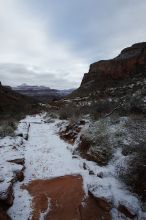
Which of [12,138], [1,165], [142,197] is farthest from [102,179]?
[12,138]

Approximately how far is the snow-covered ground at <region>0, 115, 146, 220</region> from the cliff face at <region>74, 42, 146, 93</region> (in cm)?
3773

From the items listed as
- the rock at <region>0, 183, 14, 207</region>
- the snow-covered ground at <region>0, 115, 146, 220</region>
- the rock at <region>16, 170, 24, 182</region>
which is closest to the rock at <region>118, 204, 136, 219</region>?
the snow-covered ground at <region>0, 115, 146, 220</region>

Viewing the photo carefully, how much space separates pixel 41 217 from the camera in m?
6.36

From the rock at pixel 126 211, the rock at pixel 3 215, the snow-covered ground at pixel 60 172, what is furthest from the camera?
the snow-covered ground at pixel 60 172

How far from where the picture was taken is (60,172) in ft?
31.1

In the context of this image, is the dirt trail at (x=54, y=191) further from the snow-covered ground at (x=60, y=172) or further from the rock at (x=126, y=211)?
the rock at (x=126, y=211)

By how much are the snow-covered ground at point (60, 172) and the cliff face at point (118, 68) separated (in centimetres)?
3773

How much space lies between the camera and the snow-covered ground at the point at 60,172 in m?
6.64

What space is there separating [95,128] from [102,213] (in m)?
6.58

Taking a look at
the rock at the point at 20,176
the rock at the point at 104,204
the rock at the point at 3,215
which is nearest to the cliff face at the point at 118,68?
the rock at the point at 20,176

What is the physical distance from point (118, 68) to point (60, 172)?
49.8 metres

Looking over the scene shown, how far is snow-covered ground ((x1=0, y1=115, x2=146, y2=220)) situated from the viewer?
261 inches

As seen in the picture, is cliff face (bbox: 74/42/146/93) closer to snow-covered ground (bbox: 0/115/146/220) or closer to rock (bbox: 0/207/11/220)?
snow-covered ground (bbox: 0/115/146/220)

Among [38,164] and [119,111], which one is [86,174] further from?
[119,111]
